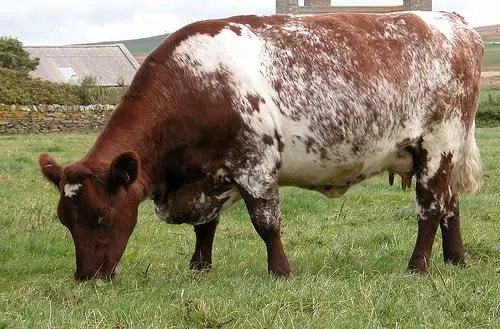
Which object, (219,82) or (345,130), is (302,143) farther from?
(219,82)

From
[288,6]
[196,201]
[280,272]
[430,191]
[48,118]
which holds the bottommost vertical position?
[48,118]

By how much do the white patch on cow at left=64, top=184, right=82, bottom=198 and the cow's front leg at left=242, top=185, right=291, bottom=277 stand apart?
4.51 feet

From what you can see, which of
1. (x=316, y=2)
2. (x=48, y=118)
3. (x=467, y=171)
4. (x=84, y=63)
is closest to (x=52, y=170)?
(x=467, y=171)

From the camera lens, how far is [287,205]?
1154cm

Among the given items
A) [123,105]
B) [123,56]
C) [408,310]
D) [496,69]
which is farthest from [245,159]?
[496,69]

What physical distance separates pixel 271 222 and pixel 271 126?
78cm

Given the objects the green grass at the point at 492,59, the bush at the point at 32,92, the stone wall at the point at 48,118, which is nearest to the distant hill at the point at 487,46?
the green grass at the point at 492,59

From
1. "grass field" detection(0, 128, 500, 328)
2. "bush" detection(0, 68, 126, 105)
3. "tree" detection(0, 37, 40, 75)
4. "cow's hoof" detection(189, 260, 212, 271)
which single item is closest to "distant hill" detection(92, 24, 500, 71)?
"tree" detection(0, 37, 40, 75)

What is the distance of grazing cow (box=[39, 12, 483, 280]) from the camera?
6379 millimetres

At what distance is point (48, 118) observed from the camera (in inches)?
1267

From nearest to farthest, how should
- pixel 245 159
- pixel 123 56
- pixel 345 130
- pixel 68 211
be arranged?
pixel 68 211
pixel 245 159
pixel 345 130
pixel 123 56

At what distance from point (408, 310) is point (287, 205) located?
20.7 feet

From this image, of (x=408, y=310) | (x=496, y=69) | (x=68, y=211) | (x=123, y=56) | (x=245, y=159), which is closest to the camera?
(x=408, y=310)

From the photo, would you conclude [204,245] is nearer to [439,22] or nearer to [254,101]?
[254,101]
